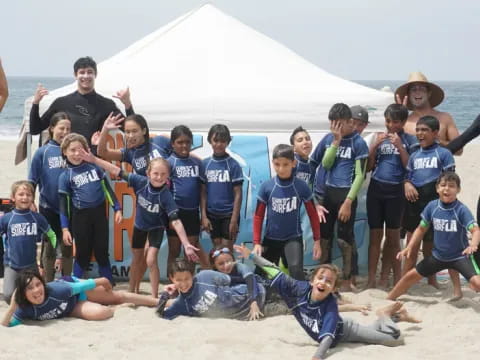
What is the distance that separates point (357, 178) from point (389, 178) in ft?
1.13

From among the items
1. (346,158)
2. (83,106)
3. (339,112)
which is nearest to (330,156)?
(346,158)

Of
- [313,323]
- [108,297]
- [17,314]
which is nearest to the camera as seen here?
[313,323]

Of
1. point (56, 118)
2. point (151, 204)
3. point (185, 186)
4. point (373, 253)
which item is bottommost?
point (373, 253)

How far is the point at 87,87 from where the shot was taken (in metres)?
7.04

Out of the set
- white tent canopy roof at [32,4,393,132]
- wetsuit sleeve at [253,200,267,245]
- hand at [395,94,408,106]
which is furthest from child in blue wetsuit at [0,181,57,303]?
hand at [395,94,408,106]

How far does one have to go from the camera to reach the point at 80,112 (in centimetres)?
705

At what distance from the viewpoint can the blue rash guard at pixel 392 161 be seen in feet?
22.6

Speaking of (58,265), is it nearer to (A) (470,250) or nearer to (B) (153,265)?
(B) (153,265)

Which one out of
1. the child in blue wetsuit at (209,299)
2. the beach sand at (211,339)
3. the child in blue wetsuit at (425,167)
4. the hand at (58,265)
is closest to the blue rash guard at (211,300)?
the child in blue wetsuit at (209,299)

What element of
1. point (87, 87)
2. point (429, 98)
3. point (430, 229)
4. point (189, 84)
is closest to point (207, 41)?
point (189, 84)

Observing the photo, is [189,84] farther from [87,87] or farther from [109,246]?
[109,246]

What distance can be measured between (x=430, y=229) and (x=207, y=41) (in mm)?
Answer: 2925

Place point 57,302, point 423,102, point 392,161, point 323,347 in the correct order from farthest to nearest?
1. point 423,102
2. point 392,161
3. point 57,302
4. point 323,347

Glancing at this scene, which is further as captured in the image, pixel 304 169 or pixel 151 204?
pixel 304 169
